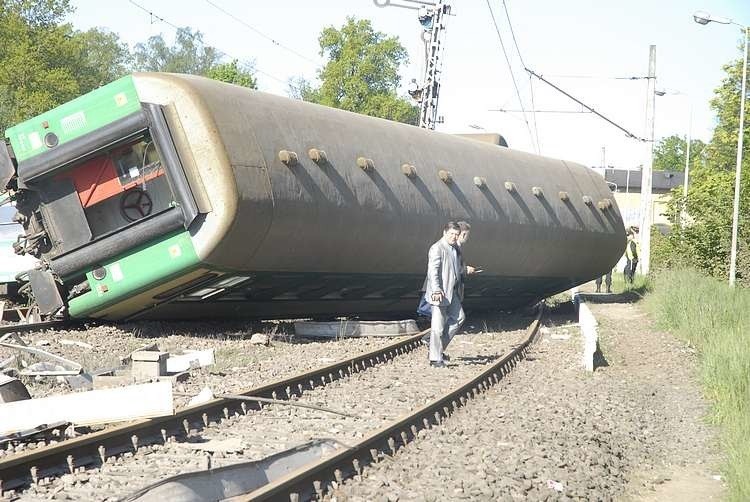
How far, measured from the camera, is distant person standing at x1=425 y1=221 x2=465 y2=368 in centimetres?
1112

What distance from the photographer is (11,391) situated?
7344 millimetres

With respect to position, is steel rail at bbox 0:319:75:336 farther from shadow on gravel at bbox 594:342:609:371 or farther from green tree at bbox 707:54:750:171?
green tree at bbox 707:54:750:171

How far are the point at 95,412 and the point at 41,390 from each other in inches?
82.9

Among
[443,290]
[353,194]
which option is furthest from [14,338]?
[443,290]

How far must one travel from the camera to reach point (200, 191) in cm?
1067

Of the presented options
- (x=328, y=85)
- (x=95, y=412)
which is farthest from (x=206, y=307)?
(x=328, y=85)

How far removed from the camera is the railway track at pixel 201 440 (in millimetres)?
5426

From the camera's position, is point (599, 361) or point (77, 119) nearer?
point (77, 119)

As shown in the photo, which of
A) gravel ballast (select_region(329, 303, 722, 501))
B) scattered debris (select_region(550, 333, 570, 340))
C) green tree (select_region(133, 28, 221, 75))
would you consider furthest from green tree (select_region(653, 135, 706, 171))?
gravel ballast (select_region(329, 303, 722, 501))

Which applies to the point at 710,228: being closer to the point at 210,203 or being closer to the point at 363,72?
the point at 210,203

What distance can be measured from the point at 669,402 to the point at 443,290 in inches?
109

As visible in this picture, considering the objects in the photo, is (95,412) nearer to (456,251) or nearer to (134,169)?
(134,169)

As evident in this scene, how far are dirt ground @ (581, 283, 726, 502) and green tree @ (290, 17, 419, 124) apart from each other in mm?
38539

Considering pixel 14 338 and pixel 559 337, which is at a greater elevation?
pixel 14 338
